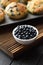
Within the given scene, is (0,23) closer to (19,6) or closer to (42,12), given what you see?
(19,6)

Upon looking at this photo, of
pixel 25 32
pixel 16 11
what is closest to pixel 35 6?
pixel 16 11

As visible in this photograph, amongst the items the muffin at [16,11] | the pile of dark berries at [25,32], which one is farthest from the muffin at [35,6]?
the pile of dark berries at [25,32]

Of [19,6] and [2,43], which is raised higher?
[19,6]

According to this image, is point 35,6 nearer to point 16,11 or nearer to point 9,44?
point 16,11

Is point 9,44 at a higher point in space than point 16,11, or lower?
lower

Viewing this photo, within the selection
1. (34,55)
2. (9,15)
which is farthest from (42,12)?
(34,55)

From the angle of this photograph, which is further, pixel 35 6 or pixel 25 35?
pixel 35 6
